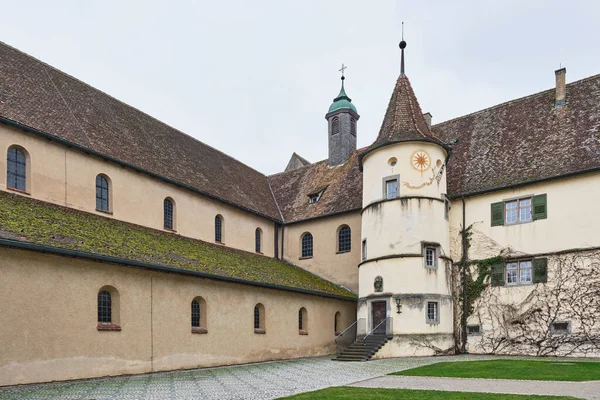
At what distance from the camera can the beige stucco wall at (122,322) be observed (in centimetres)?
1414

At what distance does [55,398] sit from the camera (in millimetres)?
12047

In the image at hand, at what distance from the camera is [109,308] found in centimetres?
1709

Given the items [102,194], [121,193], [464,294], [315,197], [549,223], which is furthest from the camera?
[315,197]

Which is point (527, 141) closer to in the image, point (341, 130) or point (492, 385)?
point (341, 130)

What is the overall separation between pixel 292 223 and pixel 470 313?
12152mm

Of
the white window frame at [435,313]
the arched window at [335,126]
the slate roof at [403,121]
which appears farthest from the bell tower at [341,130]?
the white window frame at [435,313]

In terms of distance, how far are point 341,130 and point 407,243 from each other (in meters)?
12.7

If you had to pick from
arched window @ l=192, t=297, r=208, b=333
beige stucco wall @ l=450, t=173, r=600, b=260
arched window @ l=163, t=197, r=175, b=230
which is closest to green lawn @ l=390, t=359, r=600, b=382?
beige stucco wall @ l=450, t=173, r=600, b=260

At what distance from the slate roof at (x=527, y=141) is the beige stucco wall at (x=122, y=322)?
39.1 feet

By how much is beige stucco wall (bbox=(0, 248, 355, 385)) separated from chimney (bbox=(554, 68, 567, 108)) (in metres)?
17.4

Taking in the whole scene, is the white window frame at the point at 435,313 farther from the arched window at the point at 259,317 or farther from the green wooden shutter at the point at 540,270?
the arched window at the point at 259,317

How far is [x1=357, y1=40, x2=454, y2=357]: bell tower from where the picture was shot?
24.4 metres

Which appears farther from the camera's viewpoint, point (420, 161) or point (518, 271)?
point (420, 161)

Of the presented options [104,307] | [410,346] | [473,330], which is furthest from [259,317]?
[473,330]
